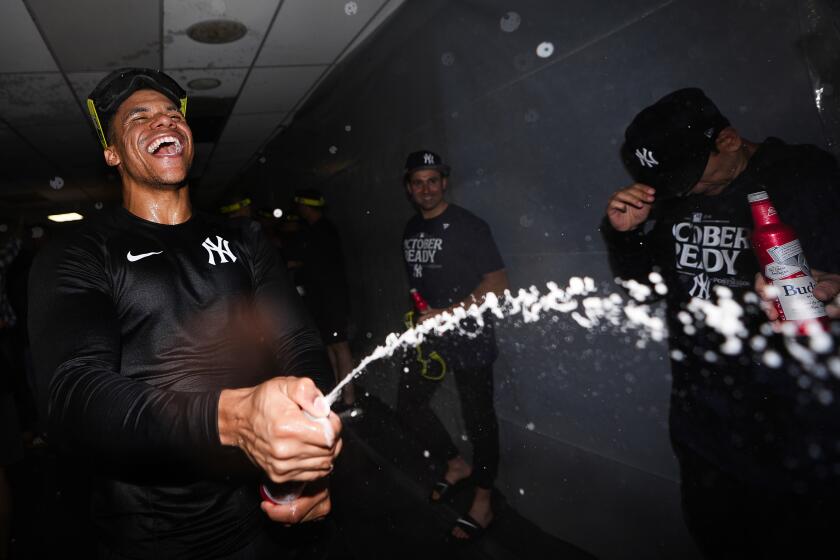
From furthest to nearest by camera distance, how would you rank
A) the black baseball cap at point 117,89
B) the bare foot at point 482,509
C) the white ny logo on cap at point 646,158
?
1. the bare foot at point 482,509
2. the white ny logo on cap at point 646,158
3. the black baseball cap at point 117,89

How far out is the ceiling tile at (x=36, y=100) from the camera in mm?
4746

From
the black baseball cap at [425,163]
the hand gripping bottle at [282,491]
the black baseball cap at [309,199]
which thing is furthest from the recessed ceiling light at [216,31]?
the hand gripping bottle at [282,491]

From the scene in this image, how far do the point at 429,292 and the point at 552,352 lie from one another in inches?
40.8

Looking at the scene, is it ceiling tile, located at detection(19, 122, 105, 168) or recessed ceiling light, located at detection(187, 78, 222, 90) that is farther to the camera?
ceiling tile, located at detection(19, 122, 105, 168)

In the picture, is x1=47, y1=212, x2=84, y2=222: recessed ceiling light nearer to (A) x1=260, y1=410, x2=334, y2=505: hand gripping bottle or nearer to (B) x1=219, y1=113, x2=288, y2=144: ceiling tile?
(B) x1=219, y1=113, x2=288, y2=144: ceiling tile

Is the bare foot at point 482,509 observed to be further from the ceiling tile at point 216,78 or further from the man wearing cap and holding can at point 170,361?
the ceiling tile at point 216,78

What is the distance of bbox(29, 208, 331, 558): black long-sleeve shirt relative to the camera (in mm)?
1082

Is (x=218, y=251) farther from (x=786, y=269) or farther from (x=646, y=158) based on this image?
(x=786, y=269)

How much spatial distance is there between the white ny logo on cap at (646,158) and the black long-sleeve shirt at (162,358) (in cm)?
163

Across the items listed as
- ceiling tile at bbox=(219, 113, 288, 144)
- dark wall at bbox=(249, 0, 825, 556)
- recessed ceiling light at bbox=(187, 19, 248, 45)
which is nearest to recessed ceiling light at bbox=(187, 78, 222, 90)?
recessed ceiling light at bbox=(187, 19, 248, 45)


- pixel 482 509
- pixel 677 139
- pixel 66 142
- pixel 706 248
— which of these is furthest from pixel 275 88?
pixel 706 248

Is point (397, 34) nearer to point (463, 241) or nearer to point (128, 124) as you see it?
point (463, 241)

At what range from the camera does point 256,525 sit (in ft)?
5.53

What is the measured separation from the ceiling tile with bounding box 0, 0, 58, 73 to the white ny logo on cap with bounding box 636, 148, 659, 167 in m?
4.31
